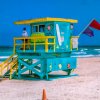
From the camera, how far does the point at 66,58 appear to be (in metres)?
20.5

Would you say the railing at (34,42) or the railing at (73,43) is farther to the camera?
the railing at (73,43)

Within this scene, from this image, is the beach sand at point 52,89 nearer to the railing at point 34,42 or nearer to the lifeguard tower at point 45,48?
the lifeguard tower at point 45,48

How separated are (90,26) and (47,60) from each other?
6624 millimetres

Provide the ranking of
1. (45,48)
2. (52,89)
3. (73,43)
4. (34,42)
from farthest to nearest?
(73,43), (34,42), (45,48), (52,89)

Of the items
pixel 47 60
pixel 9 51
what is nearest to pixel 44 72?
pixel 47 60

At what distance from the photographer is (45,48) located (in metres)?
19.1

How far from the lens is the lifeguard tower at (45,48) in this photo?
63.4ft

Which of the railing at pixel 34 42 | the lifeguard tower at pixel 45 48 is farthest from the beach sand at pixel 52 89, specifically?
the railing at pixel 34 42

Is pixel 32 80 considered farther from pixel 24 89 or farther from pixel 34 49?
pixel 24 89

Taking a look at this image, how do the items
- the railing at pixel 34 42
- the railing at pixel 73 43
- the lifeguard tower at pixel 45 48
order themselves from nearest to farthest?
the railing at pixel 34 42, the lifeguard tower at pixel 45 48, the railing at pixel 73 43

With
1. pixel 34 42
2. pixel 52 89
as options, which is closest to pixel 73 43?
pixel 34 42

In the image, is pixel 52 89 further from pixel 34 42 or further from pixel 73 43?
pixel 73 43

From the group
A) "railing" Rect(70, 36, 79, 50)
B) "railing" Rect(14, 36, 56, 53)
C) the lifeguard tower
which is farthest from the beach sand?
"railing" Rect(70, 36, 79, 50)

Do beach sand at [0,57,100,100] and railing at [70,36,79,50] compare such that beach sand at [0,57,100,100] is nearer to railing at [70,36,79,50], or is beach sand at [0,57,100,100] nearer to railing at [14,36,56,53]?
railing at [14,36,56,53]
